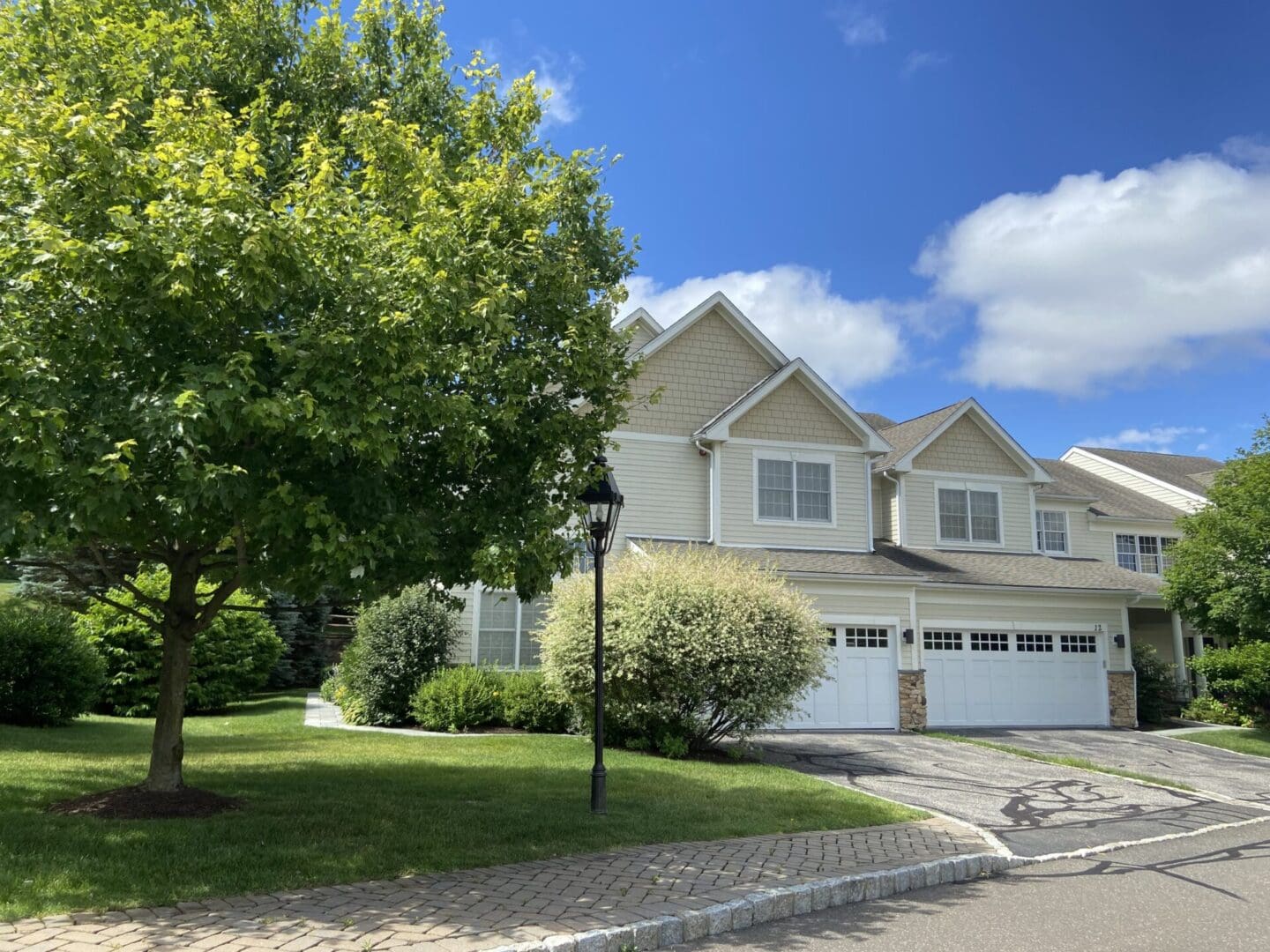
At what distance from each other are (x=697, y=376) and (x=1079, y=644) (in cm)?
1094

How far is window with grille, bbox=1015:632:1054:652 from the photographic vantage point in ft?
69.1

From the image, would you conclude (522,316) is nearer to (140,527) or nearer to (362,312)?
(362,312)

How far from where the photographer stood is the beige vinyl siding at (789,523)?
800 inches

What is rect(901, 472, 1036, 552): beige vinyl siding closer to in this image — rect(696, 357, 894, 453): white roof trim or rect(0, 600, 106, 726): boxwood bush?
rect(696, 357, 894, 453): white roof trim

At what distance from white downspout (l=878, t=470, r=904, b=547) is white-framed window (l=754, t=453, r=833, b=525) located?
2533mm

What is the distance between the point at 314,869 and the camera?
22.7 ft

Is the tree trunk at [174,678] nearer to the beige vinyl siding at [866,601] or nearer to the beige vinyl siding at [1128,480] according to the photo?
the beige vinyl siding at [866,601]

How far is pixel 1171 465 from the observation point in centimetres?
3450

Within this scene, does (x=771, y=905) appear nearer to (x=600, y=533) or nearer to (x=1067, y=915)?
(x=1067, y=915)

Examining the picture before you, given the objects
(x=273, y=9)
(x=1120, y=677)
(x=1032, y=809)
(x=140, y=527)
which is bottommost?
(x=1032, y=809)

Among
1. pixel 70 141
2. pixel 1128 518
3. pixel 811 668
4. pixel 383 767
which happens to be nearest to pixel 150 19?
pixel 70 141

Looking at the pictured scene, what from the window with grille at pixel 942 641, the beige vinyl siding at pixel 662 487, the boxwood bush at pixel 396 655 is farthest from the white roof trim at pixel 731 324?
the boxwood bush at pixel 396 655

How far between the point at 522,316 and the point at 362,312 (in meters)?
2.23

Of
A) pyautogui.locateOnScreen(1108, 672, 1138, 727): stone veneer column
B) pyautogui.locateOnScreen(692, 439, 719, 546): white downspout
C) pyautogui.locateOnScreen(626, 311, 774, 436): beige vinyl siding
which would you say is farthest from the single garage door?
pyautogui.locateOnScreen(626, 311, 774, 436): beige vinyl siding
